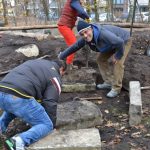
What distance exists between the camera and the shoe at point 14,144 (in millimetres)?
4688

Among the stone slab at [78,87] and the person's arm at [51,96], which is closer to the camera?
the person's arm at [51,96]

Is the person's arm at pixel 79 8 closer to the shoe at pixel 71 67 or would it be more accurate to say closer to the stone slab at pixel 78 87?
the shoe at pixel 71 67

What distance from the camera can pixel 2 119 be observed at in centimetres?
543

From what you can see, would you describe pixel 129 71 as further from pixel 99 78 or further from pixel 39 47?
pixel 39 47

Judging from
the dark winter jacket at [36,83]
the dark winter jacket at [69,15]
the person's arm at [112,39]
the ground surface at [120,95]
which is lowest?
the ground surface at [120,95]

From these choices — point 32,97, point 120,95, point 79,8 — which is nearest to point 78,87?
point 120,95

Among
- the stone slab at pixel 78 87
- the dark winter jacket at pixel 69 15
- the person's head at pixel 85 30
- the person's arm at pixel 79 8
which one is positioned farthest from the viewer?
the dark winter jacket at pixel 69 15

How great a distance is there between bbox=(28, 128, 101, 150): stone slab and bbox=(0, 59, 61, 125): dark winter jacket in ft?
1.13

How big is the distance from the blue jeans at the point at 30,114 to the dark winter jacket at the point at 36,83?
7 centimetres

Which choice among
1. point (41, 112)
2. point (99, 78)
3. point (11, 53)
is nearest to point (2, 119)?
point (41, 112)

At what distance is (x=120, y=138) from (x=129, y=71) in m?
2.95

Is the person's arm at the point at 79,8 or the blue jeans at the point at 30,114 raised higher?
the person's arm at the point at 79,8

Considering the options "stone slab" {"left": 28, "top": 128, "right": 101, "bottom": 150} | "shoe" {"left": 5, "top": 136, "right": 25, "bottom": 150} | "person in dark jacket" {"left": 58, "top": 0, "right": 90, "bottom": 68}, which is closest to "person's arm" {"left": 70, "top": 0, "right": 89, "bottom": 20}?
"person in dark jacket" {"left": 58, "top": 0, "right": 90, "bottom": 68}

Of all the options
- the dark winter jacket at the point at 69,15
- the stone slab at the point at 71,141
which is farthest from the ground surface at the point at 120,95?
the dark winter jacket at the point at 69,15
